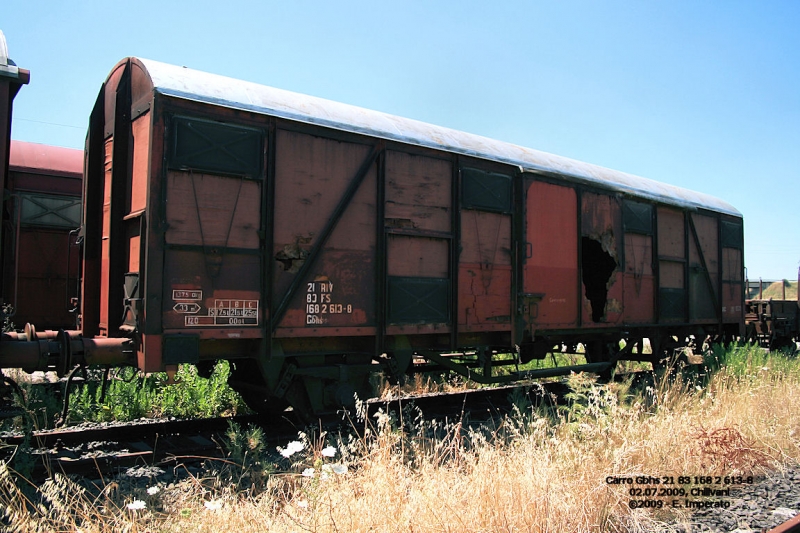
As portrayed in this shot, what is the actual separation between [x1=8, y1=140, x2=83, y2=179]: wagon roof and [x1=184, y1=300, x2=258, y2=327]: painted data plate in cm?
470

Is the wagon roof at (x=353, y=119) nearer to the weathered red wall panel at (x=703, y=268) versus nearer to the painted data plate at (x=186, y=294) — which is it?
the painted data plate at (x=186, y=294)

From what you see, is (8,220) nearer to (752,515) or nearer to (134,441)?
(134,441)

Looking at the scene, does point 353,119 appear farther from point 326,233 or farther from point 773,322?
point 773,322

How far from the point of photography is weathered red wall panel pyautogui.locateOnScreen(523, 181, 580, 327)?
338 inches

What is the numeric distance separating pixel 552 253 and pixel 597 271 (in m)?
1.73

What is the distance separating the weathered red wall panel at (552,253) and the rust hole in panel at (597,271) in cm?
82

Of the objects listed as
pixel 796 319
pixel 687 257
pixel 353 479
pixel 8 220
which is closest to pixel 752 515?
pixel 353 479

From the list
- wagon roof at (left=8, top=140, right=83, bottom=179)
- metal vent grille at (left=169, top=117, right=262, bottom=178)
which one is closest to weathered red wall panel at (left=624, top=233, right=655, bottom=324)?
metal vent grille at (left=169, top=117, right=262, bottom=178)

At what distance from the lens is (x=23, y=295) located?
834cm

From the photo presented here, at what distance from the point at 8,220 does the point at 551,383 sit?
9333mm

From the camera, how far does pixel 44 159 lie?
8898mm

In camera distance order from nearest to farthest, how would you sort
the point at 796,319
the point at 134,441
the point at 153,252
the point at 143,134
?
the point at 153,252 < the point at 143,134 < the point at 134,441 < the point at 796,319

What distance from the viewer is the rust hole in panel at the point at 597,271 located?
995 cm

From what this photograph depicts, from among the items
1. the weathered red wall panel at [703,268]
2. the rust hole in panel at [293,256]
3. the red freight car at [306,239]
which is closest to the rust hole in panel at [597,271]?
the red freight car at [306,239]
